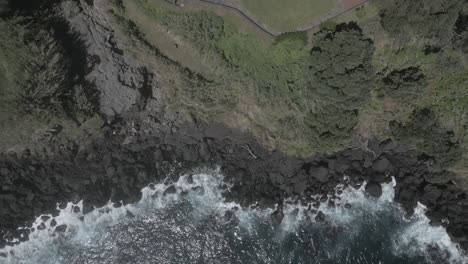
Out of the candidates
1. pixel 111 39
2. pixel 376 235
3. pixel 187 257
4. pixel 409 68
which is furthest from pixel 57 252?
pixel 409 68

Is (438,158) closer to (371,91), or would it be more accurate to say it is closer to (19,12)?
(371,91)

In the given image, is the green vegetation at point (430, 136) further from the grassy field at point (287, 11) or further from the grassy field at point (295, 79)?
the grassy field at point (287, 11)

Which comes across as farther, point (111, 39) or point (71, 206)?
point (71, 206)

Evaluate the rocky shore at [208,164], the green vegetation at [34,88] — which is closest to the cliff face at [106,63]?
the green vegetation at [34,88]

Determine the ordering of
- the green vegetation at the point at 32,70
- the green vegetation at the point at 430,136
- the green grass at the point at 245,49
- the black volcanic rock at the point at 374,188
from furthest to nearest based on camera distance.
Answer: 1. the black volcanic rock at the point at 374,188
2. the green vegetation at the point at 430,136
3. the green grass at the point at 245,49
4. the green vegetation at the point at 32,70

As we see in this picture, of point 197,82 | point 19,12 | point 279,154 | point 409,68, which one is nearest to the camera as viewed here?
point 19,12
